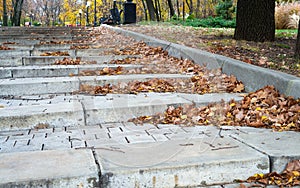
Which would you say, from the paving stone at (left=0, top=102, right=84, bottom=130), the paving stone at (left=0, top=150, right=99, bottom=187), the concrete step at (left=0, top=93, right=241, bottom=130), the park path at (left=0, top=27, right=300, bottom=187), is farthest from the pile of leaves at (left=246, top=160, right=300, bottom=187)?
the paving stone at (left=0, top=102, right=84, bottom=130)

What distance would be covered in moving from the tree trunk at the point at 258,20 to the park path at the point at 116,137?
106 inches

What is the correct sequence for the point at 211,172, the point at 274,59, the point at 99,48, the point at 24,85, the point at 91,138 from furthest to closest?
the point at 99,48, the point at 274,59, the point at 24,85, the point at 91,138, the point at 211,172

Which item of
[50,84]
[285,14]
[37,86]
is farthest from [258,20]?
[285,14]

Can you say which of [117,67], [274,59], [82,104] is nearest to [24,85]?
[82,104]

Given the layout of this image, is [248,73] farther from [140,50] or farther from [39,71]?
[140,50]

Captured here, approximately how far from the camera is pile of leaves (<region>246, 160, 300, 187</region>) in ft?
7.84

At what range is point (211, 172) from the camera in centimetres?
245

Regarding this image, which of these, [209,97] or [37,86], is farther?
[37,86]

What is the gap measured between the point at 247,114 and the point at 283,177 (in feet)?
4.10

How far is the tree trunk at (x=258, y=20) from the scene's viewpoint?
7.60 m

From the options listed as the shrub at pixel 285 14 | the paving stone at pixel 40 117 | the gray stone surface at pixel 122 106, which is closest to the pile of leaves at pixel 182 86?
the gray stone surface at pixel 122 106

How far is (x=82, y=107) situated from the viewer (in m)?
3.71

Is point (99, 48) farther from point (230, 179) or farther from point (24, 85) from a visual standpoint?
point (230, 179)

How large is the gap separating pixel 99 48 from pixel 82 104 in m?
4.07
